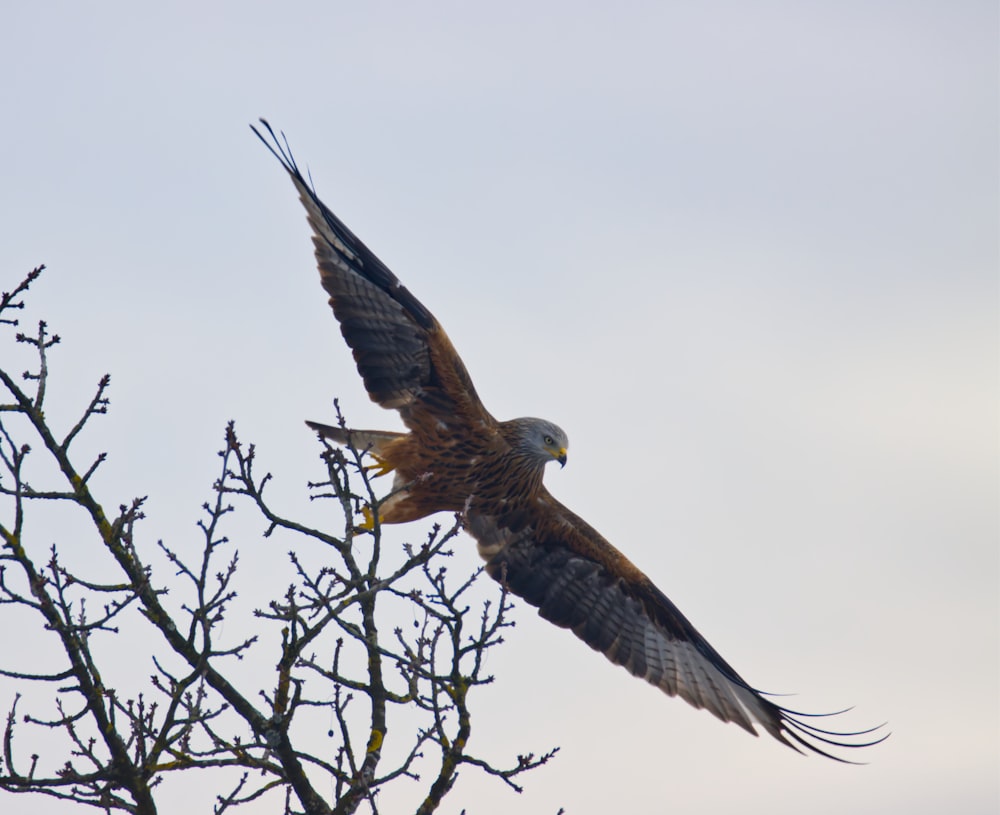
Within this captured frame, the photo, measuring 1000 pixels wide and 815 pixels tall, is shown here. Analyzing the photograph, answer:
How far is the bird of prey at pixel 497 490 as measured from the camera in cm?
939

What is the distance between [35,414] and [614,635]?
7.00 metres

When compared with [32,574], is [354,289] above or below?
above

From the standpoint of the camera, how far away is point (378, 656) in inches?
232

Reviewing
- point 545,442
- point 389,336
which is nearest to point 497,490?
point 545,442

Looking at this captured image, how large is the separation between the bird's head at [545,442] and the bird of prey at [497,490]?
12mm

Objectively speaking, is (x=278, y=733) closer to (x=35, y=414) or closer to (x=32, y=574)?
(x=32, y=574)

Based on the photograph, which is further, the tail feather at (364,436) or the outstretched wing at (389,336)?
the tail feather at (364,436)

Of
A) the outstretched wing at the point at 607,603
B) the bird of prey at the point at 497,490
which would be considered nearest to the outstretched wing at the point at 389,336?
the bird of prey at the point at 497,490

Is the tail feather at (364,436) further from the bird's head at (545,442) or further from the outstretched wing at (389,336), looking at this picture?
the bird's head at (545,442)

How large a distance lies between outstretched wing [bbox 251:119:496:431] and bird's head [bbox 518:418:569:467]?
35 centimetres

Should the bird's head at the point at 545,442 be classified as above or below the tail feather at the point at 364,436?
above

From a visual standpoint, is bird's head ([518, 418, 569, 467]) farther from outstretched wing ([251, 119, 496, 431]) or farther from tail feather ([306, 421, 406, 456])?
tail feather ([306, 421, 406, 456])

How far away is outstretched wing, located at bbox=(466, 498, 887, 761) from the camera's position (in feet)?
35.8

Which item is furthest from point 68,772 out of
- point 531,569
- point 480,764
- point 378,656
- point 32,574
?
point 531,569
